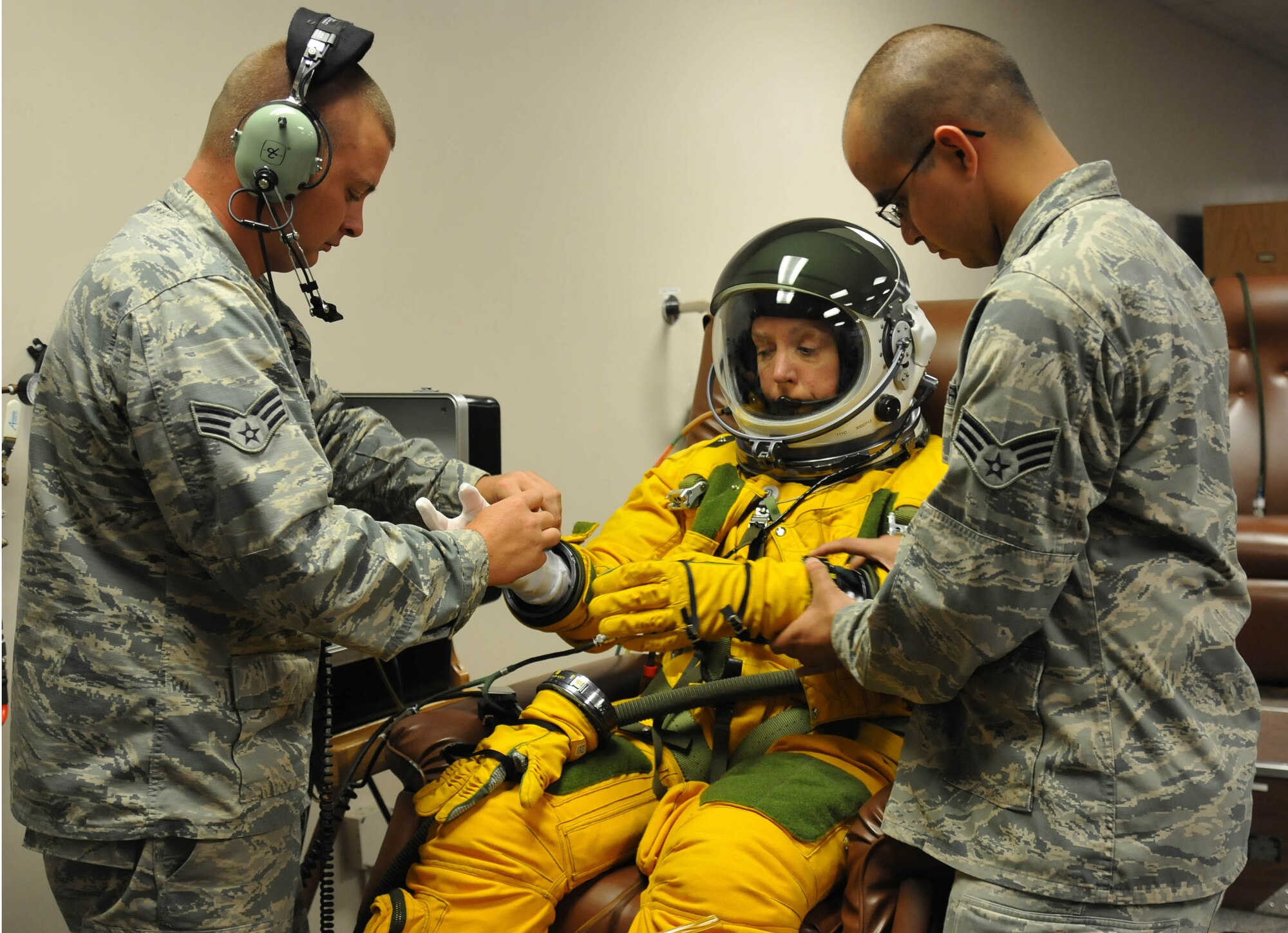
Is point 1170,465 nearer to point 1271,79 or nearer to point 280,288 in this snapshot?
point 280,288

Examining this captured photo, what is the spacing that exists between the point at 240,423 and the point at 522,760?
60 cm

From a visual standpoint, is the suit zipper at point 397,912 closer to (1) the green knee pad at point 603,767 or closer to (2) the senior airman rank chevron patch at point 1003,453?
(1) the green knee pad at point 603,767

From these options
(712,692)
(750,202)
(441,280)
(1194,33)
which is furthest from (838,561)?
(1194,33)

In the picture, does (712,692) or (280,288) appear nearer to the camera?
(712,692)

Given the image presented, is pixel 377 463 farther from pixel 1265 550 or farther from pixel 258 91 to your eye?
pixel 1265 550

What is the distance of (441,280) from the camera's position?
2.25m

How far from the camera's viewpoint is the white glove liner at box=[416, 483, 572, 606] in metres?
1.27

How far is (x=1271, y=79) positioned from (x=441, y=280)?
214 inches

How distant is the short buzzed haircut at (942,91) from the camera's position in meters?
1.13

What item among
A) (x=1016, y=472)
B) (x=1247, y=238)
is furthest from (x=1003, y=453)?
(x=1247, y=238)

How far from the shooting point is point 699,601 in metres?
1.39

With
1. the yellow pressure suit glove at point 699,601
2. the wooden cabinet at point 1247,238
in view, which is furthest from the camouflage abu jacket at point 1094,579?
the wooden cabinet at point 1247,238

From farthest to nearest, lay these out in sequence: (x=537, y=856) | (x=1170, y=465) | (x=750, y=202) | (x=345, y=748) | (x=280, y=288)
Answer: (x=750, y=202) < (x=280, y=288) < (x=345, y=748) < (x=537, y=856) < (x=1170, y=465)

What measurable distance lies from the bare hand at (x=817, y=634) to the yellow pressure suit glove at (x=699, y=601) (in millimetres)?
83
